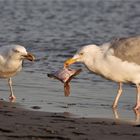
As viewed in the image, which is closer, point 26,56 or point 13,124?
point 13,124

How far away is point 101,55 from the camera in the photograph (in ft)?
35.9

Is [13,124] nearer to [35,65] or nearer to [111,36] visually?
[35,65]

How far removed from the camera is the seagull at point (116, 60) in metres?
10.8

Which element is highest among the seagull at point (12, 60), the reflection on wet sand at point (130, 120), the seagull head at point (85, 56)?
the seagull head at point (85, 56)

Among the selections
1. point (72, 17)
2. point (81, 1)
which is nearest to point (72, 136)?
point (72, 17)

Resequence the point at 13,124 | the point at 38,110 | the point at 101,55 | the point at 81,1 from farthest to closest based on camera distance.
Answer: the point at 81,1, the point at 101,55, the point at 38,110, the point at 13,124

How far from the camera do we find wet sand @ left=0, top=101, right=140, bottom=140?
24.6 feet

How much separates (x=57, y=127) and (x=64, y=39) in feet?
36.4

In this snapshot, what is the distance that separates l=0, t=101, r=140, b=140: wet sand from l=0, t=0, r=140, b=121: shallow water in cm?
70

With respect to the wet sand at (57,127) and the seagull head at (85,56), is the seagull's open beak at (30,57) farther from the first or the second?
the wet sand at (57,127)

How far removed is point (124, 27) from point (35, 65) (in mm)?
7735

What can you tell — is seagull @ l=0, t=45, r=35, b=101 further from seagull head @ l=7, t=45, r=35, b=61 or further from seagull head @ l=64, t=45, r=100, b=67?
seagull head @ l=64, t=45, r=100, b=67

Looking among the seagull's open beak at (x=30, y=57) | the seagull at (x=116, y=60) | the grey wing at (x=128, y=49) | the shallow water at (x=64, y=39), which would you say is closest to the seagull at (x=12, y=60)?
the seagull's open beak at (x=30, y=57)

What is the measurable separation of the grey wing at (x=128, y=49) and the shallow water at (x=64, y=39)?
780mm
